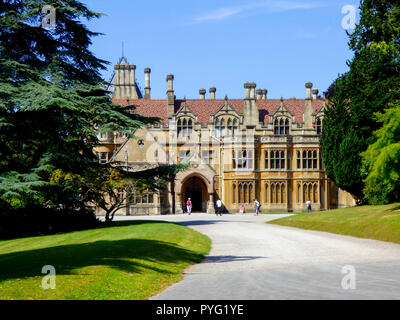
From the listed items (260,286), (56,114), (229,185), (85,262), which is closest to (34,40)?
(56,114)

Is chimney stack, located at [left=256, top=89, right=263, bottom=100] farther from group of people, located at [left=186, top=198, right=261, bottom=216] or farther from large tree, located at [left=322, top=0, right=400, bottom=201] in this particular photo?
large tree, located at [left=322, top=0, right=400, bottom=201]

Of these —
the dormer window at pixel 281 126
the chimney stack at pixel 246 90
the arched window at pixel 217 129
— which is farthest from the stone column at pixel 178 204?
the chimney stack at pixel 246 90

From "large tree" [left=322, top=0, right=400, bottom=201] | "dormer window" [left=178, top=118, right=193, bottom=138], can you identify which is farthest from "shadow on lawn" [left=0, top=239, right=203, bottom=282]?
"dormer window" [left=178, top=118, right=193, bottom=138]

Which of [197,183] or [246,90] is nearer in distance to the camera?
[197,183]

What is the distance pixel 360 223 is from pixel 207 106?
34.2 metres

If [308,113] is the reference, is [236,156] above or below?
below

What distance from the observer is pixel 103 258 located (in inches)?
502

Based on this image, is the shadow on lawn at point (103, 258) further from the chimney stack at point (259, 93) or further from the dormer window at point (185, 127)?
the chimney stack at point (259, 93)

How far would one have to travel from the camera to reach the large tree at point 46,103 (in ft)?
49.2

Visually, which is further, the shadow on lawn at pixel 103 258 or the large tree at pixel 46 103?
the large tree at pixel 46 103

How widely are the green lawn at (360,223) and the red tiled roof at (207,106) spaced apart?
25.4 meters

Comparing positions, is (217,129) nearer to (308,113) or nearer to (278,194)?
(278,194)

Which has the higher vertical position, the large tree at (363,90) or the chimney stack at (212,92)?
the chimney stack at (212,92)

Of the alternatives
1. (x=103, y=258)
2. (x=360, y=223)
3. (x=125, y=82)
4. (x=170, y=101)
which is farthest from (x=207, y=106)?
(x=103, y=258)
